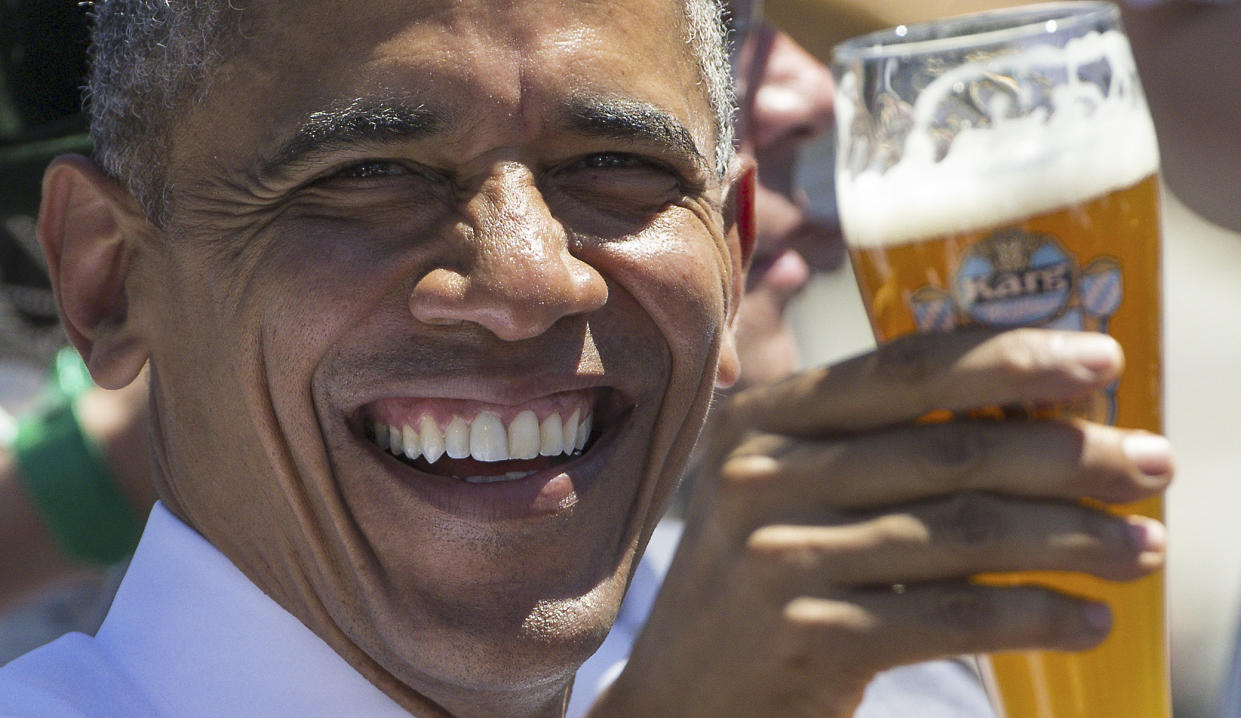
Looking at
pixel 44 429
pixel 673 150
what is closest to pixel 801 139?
pixel 673 150

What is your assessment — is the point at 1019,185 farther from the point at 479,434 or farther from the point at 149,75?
the point at 149,75

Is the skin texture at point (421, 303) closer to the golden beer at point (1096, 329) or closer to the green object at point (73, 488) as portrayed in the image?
the golden beer at point (1096, 329)

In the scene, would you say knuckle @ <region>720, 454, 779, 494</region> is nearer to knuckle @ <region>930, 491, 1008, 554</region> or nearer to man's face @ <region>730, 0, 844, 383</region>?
knuckle @ <region>930, 491, 1008, 554</region>

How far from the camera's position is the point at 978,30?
1251mm

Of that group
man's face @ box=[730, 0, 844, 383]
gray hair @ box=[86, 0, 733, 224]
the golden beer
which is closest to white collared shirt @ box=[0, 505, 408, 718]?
gray hair @ box=[86, 0, 733, 224]

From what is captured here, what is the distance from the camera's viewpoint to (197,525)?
2.19 metres

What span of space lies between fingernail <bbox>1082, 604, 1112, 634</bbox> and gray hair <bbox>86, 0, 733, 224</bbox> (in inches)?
45.9

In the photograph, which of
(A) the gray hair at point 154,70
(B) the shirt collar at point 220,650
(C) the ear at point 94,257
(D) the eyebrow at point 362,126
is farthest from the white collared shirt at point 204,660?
(D) the eyebrow at point 362,126

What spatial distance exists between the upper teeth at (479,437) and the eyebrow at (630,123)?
1.36 feet

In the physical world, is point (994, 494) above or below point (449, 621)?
above

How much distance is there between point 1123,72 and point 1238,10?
92.0 inches

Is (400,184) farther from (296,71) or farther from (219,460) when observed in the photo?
(219,460)

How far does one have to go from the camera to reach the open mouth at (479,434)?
6.41 ft

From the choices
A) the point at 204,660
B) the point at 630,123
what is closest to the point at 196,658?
the point at 204,660
